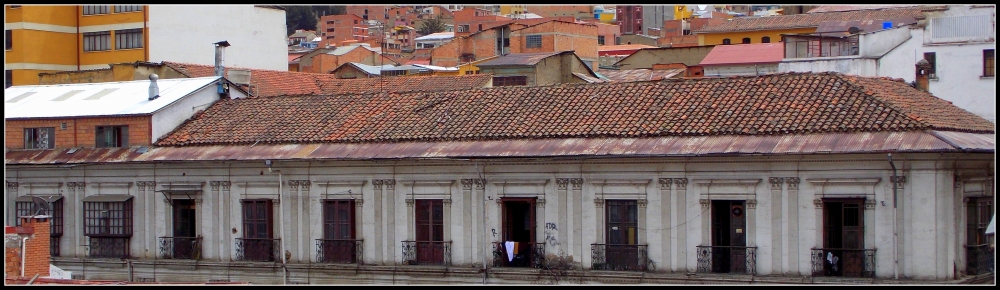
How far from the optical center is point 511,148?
113ft

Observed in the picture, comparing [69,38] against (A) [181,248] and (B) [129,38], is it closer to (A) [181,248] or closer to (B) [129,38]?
(B) [129,38]

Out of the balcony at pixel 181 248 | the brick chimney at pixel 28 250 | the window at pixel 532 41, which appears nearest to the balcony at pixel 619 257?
the balcony at pixel 181 248

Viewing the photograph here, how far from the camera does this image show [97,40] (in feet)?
202

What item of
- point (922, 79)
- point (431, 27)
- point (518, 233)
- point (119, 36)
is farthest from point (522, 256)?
point (431, 27)

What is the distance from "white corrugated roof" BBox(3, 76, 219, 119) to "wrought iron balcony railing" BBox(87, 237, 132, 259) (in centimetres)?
322

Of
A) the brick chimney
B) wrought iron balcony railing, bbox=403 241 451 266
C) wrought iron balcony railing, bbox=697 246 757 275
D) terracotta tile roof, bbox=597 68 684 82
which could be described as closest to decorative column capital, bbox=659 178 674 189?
wrought iron balcony railing, bbox=697 246 757 275

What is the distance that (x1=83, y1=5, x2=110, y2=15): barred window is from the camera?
61.0 metres

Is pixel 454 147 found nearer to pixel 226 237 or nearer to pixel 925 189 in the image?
pixel 226 237

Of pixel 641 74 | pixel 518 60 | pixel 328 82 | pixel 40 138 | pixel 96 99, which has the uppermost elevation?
pixel 518 60

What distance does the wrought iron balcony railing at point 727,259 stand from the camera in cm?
3206

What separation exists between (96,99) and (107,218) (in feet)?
13.8

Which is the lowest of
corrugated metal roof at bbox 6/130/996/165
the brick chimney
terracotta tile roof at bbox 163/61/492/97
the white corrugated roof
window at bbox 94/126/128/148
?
the brick chimney

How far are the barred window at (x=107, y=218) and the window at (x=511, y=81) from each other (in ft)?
58.4

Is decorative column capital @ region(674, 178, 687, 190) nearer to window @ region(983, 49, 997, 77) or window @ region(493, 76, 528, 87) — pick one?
window @ region(983, 49, 997, 77)
